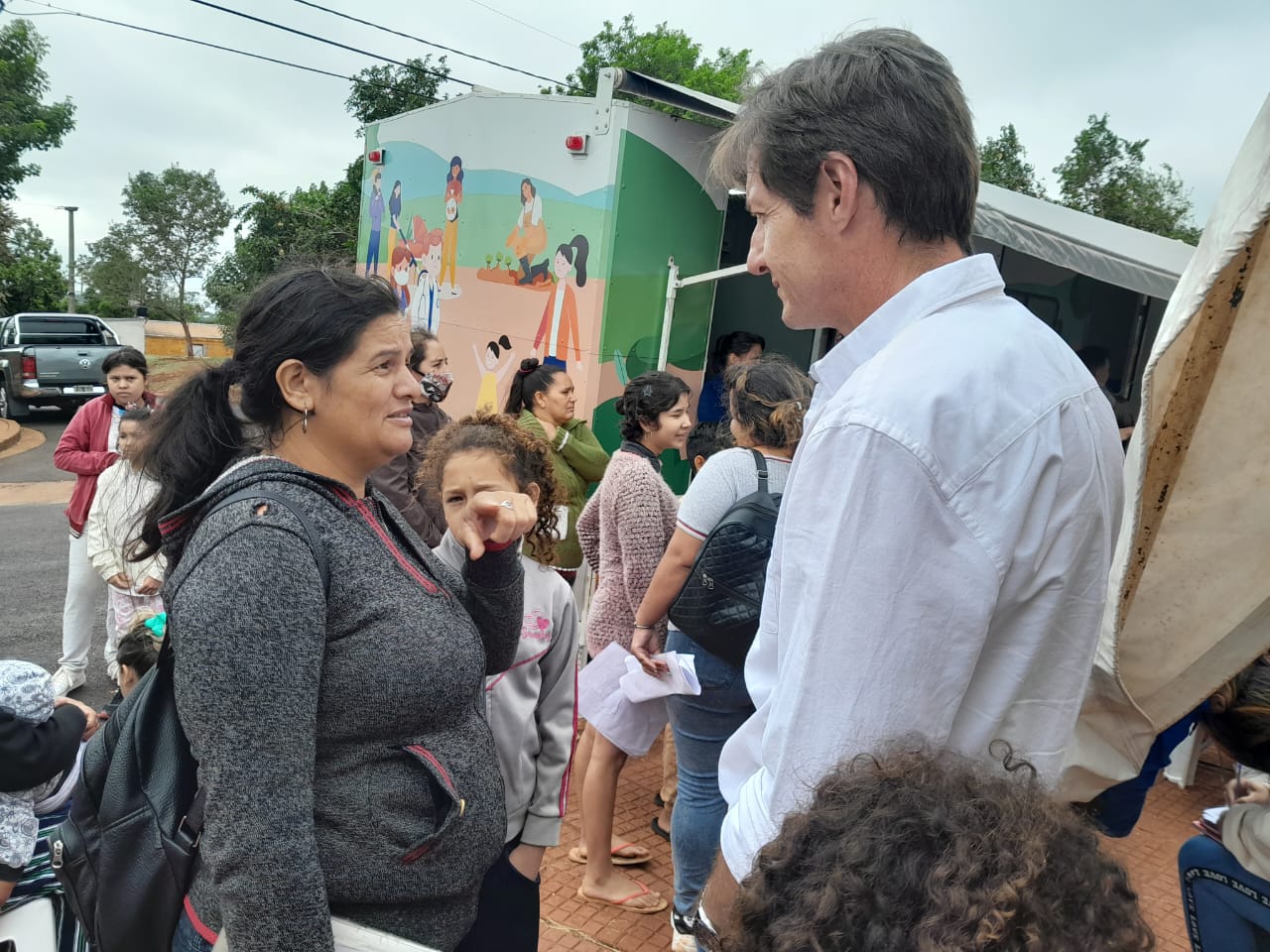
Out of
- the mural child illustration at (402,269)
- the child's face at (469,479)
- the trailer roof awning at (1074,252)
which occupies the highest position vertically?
the trailer roof awning at (1074,252)

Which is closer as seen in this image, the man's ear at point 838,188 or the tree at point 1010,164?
the man's ear at point 838,188

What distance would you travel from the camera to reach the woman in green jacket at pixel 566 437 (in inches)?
187

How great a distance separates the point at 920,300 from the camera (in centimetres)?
125

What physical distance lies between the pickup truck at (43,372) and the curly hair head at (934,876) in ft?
61.6

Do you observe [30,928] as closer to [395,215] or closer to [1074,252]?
[1074,252]

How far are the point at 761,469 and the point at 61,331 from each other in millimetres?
20309

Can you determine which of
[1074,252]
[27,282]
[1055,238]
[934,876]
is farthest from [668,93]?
[27,282]

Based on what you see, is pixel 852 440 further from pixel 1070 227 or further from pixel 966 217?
pixel 1070 227

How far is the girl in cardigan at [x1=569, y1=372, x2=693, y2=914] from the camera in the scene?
3.49m

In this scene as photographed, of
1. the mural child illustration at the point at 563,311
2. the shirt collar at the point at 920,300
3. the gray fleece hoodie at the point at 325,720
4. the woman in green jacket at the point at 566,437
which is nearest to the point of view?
the shirt collar at the point at 920,300

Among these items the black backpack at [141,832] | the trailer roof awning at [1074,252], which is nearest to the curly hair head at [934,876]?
the black backpack at [141,832]

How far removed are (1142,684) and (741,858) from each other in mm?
848

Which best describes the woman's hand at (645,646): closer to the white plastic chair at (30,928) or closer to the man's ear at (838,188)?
the white plastic chair at (30,928)

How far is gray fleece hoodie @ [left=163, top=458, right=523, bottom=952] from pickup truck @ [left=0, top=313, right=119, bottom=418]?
1788 centimetres
